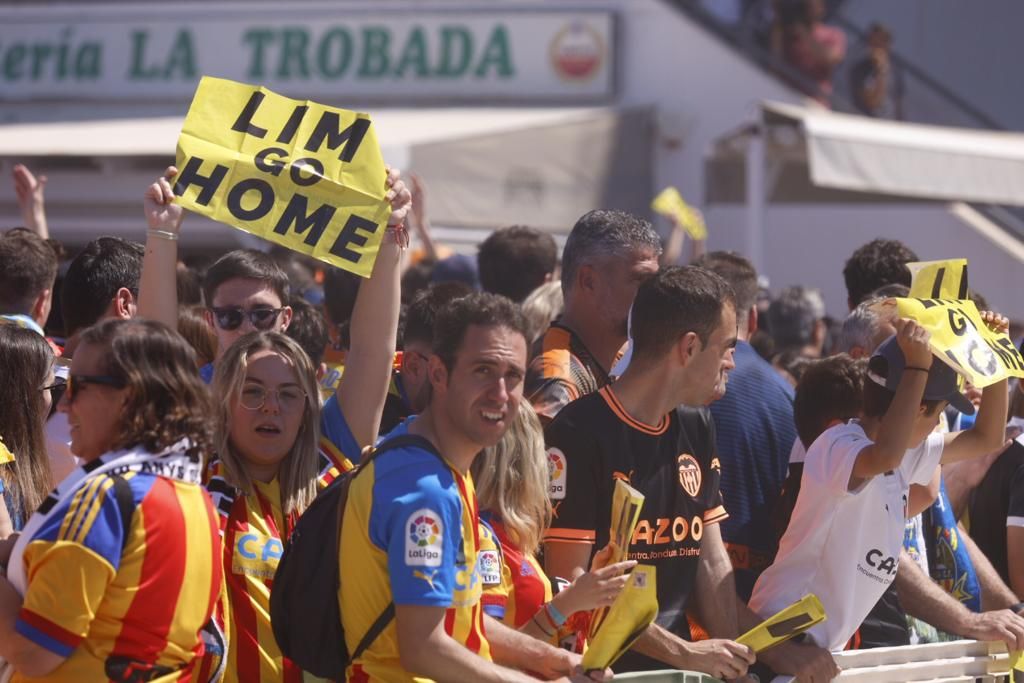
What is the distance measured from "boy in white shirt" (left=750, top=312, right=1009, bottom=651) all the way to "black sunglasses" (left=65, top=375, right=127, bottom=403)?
207 cm

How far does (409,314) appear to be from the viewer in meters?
5.20

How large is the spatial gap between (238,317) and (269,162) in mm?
591

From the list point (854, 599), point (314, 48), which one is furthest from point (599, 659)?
A: point (314, 48)

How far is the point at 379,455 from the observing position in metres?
3.66

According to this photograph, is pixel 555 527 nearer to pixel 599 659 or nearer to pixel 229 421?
pixel 599 659

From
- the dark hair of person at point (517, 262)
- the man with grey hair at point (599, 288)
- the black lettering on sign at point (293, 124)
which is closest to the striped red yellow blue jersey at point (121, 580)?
the black lettering on sign at point (293, 124)

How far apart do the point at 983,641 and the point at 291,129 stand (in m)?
2.61

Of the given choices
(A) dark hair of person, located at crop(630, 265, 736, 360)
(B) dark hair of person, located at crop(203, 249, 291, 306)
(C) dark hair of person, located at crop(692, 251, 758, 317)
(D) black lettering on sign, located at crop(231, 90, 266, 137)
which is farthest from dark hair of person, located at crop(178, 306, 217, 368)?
(C) dark hair of person, located at crop(692, 251, 758, 317)

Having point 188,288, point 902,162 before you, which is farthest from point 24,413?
point 902,162

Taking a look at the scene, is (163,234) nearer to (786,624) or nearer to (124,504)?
(124,504)

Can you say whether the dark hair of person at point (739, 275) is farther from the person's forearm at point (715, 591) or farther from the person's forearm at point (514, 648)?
the person's forearm at point (514, 648)

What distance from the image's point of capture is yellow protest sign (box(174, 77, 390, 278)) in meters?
4.66

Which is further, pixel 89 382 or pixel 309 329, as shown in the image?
pixel 309 329

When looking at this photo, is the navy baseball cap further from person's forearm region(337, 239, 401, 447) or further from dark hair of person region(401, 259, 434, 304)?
dark hair of person region(401, 259, 434, 304)
